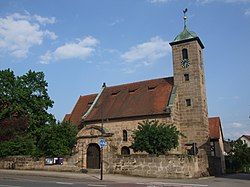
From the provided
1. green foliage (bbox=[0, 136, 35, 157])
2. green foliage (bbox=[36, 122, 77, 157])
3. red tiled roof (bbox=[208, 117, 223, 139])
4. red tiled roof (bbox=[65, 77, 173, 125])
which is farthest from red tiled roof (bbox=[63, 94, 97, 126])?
red tiled roof (bbox=[208, 117, 223, 139])

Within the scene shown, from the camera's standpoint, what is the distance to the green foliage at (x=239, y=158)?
5331 cm

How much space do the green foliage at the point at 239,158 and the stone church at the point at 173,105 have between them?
52.8 ft

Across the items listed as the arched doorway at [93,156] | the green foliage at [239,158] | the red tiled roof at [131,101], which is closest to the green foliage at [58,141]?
the arched doorway at [93,156]

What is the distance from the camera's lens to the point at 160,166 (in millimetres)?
26859

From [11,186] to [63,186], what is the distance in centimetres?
253

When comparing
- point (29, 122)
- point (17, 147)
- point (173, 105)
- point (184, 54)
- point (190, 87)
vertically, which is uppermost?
point (184, 54)

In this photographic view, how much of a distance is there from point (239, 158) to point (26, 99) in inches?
1344

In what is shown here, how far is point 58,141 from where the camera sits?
106 ft

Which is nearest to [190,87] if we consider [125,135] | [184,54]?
[184,54]

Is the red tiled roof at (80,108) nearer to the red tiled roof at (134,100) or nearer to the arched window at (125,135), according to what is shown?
the red tiled roof at (134,100)

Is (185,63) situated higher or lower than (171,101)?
higher

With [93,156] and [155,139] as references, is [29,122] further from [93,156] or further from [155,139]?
[155,139]

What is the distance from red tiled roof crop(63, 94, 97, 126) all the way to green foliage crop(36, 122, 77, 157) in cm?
1109

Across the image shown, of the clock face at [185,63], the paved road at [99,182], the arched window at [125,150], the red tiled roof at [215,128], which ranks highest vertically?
the clock face at [185,63]
